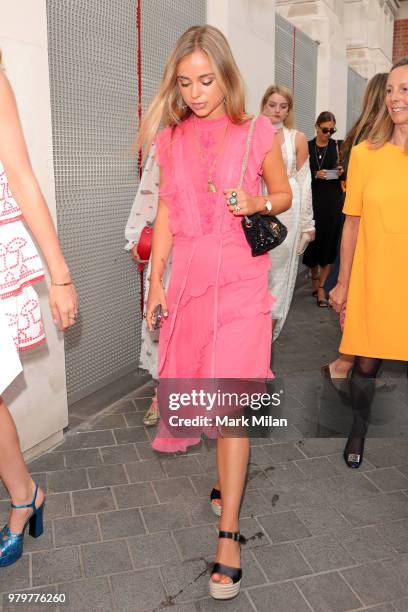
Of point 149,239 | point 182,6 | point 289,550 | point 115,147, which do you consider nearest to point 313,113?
point 182,6

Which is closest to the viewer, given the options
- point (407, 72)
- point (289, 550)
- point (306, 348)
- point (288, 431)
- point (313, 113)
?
point (289, 550)

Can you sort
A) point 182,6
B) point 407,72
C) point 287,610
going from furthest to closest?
point 182,6, point 407,72, point 287,610

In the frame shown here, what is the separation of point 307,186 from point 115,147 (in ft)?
5.07

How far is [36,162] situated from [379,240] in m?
1.76

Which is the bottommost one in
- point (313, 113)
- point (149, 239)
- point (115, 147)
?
point (149, 239)

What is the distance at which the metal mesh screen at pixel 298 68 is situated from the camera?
25.0 feet

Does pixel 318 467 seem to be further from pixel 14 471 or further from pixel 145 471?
pixel 14 471

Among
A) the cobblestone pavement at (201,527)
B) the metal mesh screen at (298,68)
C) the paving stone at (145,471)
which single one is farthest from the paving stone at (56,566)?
the metal mesh screen at (298,68)

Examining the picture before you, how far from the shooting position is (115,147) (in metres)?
4.43

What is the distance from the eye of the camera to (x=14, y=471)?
2.61 meters

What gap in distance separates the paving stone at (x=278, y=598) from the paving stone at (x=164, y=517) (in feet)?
1.77

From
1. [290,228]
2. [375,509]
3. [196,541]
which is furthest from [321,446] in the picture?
[290,228]

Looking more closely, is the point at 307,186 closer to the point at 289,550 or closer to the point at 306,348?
the point at 306,348

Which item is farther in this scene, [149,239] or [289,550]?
[149,239]
